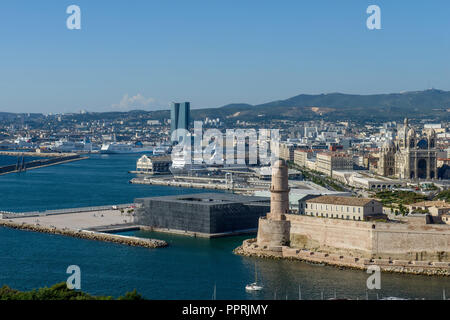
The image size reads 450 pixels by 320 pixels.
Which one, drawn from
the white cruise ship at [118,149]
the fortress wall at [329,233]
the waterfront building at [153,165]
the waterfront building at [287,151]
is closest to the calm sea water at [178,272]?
the fortress wall at [329,233]

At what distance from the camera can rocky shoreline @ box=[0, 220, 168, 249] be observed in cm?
2617

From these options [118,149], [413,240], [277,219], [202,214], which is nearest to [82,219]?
[202,214]

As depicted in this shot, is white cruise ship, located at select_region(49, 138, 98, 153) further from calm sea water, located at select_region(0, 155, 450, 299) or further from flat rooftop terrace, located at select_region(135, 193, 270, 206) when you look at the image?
calm sea water, located at select_region(0, 155, 450, 299)

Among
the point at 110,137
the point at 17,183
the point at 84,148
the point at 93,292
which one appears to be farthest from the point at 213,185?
the point at 110,137

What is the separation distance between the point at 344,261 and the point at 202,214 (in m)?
6.93

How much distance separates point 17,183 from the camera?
52969 mm

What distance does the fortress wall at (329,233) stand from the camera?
22766 millimetres

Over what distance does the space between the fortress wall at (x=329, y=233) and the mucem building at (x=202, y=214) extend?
3991mm

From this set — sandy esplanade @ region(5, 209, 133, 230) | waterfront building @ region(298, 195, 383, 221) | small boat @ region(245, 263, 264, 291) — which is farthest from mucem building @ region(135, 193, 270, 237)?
small boat @ region(245, 263, 264, 291)

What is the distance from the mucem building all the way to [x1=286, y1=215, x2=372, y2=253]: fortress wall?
399 centimetres

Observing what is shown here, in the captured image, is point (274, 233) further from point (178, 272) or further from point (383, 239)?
point (178, 272)

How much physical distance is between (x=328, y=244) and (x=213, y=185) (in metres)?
28.0

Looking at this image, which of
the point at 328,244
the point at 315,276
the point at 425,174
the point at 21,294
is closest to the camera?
the point at 21,294
